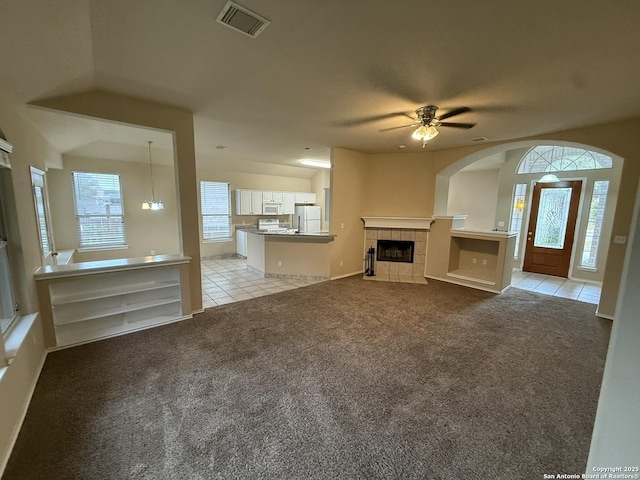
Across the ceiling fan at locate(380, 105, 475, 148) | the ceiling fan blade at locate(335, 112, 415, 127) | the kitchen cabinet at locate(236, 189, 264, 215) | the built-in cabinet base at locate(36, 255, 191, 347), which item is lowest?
the built-in cabinet base at locate(36, 255, 191, 347)

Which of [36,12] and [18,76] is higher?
[36,12]

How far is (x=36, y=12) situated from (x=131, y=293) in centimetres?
272

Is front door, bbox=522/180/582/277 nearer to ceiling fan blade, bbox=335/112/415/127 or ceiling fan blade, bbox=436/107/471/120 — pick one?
ceiling fan blade, bbox=436/107/471/120

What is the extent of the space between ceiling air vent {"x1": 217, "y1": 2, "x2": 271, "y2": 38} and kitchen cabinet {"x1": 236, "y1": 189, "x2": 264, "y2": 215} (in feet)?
19.2

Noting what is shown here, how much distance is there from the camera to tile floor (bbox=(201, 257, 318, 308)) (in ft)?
14.6

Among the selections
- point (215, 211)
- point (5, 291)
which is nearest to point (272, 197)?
point (215, 211)

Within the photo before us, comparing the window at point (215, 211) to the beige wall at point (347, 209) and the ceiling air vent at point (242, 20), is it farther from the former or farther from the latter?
the ceiling air vent at point (242, 20)

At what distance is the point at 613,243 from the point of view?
3672 millimetres

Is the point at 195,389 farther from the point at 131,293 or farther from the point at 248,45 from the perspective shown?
the point at 248,45

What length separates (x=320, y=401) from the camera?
83.0 inches

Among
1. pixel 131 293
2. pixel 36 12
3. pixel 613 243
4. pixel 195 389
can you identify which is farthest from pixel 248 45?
pixel 613 243

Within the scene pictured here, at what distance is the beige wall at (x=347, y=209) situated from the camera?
5.32 metres

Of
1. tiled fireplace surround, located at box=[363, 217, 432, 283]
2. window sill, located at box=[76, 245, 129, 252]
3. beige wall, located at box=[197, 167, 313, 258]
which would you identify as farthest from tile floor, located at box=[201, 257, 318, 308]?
window sill, located at box=[76, 245, 129, 252]

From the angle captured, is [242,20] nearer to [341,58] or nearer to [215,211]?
[341,58]
